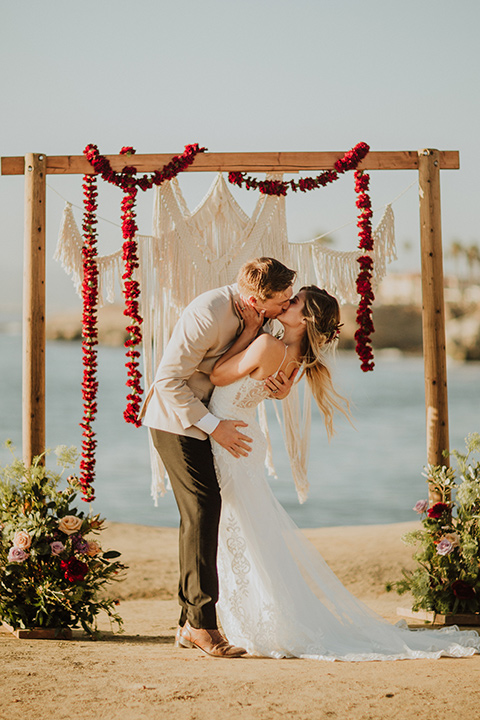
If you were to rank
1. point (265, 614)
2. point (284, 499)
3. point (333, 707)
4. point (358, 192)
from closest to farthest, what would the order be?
point (333, 707), point (265, 614), point (358, 192), point (284, 499)

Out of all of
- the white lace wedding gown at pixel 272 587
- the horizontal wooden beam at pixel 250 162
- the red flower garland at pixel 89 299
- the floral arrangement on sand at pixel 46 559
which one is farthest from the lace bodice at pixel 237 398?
the horizontal wooden beam at pixel 250 162

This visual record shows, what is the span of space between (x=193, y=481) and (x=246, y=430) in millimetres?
338

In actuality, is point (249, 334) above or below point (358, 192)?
below

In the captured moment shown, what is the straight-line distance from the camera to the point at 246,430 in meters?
3.91

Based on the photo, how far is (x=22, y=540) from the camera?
12.9 feet

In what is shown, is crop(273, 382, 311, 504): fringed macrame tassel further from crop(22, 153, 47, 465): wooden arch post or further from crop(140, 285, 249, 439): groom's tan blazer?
crop(22, 153, 47, 465): wooden arch post

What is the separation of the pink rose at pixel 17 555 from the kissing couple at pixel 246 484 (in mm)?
718

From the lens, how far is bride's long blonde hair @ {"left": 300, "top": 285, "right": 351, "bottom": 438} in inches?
149

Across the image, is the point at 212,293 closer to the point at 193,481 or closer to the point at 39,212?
the point at 193,481

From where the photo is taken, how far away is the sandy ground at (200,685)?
292cm

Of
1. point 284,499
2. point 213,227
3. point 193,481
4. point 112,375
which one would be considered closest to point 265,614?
point 193,481

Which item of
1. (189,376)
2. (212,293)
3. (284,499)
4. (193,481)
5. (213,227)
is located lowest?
(284,499)

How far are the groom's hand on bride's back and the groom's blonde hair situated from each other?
565 mm

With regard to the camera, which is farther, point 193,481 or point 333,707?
point 193,481
